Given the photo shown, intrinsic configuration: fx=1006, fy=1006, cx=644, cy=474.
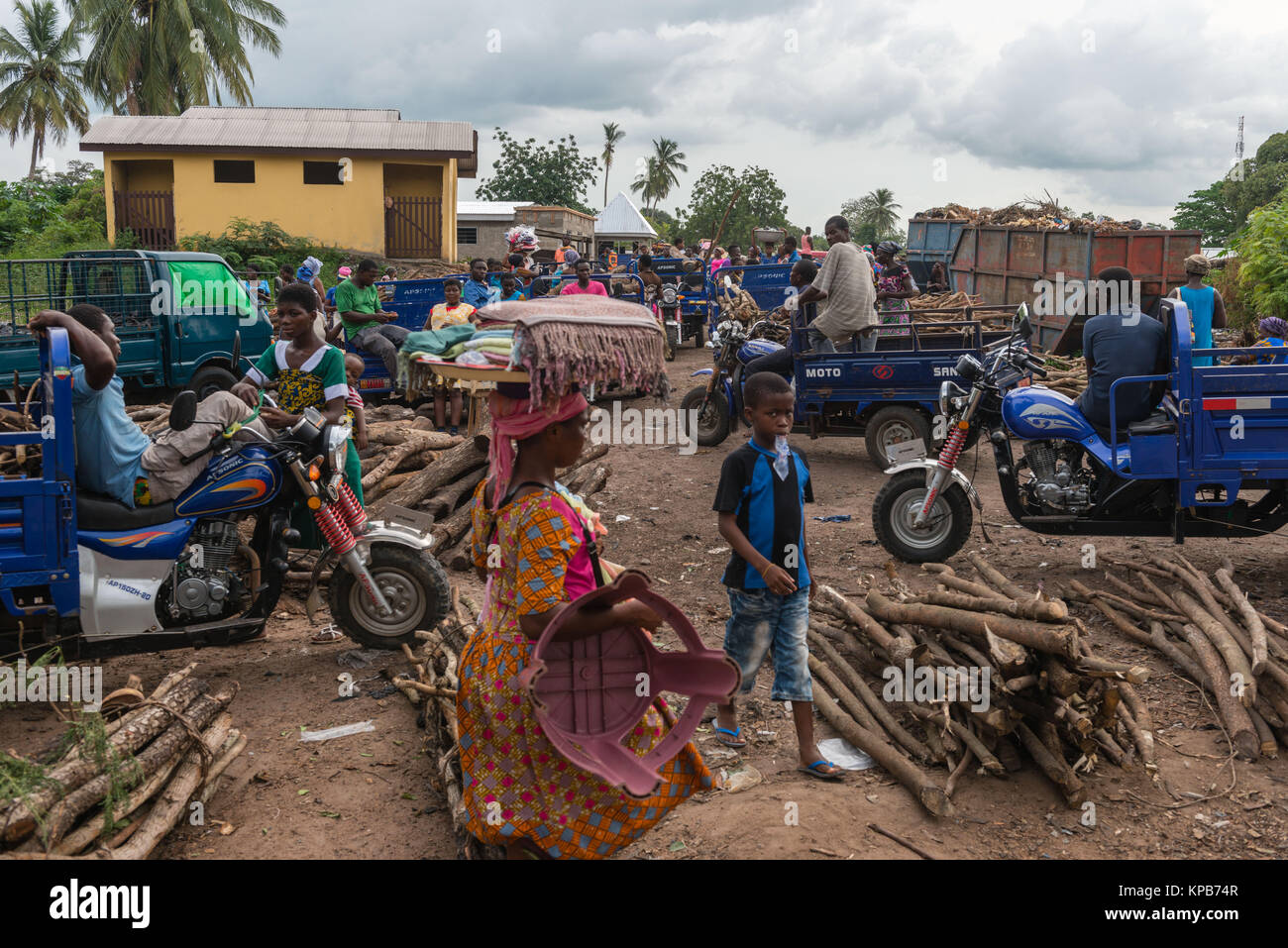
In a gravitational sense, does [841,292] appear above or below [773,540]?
above

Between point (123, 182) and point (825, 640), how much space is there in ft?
93.4

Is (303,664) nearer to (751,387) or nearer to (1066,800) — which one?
(751,387)

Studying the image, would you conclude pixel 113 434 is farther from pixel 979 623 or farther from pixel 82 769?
pixel 979 623

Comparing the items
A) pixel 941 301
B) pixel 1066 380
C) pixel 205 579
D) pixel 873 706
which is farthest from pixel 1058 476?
pixel 941 301

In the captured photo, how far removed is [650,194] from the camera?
248 ft

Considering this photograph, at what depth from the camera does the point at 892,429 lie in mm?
9984

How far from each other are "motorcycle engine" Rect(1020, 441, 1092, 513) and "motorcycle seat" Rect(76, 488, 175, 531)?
17.5 ft

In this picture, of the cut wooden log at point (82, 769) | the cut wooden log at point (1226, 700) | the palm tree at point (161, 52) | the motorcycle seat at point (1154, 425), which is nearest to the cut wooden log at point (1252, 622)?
the cut wooden log at point (1226, 700)

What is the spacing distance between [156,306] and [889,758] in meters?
10.7

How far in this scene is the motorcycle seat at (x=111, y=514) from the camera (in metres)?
4.89

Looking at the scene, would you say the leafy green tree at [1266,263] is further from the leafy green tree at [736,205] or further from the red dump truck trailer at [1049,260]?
the leafy green tree at [736,205]

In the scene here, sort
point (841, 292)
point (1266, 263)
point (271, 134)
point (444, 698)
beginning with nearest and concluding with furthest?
1. point (444, 698)
2. point (841, 292)
3. point (1266, 263)
4. point (271, 134)

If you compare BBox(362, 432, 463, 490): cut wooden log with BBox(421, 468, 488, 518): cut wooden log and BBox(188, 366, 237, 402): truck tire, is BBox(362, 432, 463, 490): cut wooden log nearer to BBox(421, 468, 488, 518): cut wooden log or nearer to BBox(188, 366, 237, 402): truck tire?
BBox(421, 468, 488, 518): cut wooden log

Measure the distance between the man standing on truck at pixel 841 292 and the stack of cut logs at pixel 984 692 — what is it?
5.23 m
